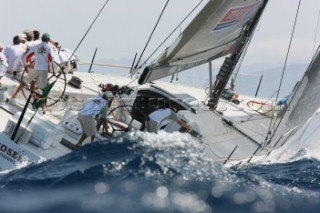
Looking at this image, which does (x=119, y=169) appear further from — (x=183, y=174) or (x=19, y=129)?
(x=19, y=129)

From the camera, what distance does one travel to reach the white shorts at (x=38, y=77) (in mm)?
9531

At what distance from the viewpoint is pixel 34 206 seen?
211 inches

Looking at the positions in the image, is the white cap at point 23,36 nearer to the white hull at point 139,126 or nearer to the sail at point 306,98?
the white hull at point 139,126

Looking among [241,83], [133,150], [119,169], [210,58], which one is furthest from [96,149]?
[241,83]

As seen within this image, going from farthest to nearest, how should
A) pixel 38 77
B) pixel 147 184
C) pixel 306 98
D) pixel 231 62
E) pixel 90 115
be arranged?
pixel 231 62, pixel 306 98, pixel 38 77, pixel 90 115, pixel 147 184

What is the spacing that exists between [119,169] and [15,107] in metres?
3.19

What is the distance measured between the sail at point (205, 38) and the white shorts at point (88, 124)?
88cm

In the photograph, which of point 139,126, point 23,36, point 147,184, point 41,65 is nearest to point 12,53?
point 23,36

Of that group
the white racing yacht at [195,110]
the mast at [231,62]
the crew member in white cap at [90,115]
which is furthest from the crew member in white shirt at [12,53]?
the mast at [231,62]

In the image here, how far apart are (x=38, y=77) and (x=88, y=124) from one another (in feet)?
5.75

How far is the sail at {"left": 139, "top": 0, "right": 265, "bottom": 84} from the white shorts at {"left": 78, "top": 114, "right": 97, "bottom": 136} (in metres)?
0.88

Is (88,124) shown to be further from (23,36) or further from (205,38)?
(23,36)

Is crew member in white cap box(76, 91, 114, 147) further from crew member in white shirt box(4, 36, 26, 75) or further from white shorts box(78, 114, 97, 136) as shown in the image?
crew member in white shirt box(4, 36, 26, 75)

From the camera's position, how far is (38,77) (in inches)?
379
